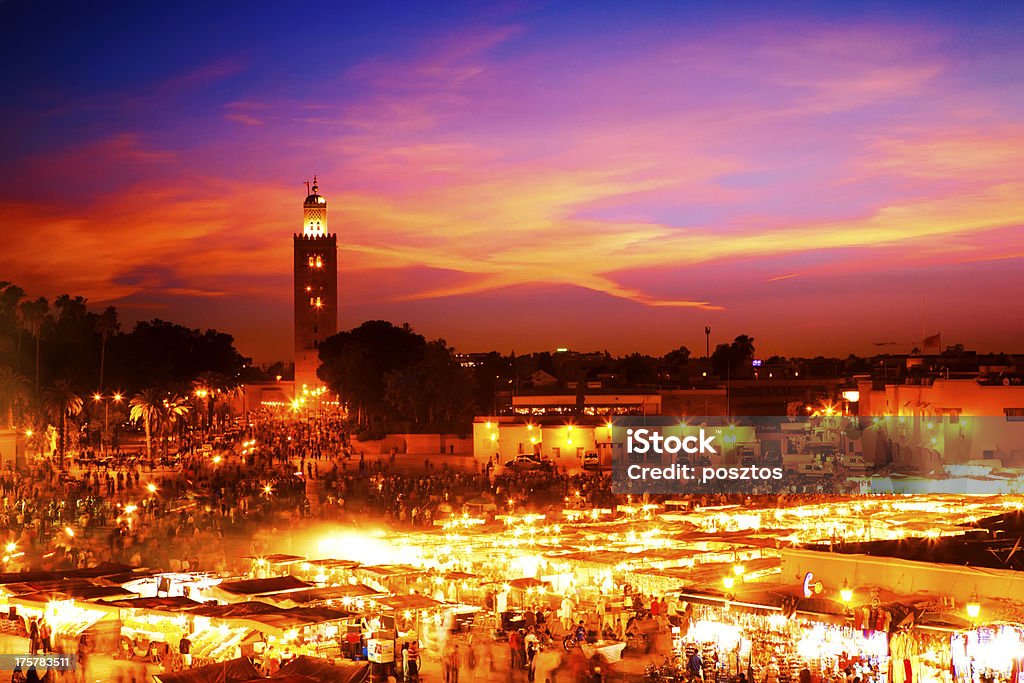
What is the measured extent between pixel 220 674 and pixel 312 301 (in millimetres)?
95345

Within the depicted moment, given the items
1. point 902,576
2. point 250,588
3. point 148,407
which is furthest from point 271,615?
point 148,407

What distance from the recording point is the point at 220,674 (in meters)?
13.4

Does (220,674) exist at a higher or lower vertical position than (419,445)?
lower

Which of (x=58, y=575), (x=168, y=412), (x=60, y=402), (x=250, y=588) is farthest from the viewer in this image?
(x=168, y=412)

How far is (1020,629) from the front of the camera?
48.9 feet

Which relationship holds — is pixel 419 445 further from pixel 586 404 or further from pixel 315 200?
pixel 315 200

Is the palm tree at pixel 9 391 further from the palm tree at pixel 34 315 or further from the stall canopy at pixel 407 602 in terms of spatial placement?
the stall canopy at pixel 407 602

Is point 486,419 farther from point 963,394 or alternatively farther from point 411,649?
point 411,649

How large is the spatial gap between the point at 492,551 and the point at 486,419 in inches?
1145

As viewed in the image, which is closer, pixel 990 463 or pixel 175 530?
pixel 175 530

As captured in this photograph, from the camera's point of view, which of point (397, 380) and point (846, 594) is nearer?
point (846, 594)

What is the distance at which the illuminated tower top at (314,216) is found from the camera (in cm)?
11388

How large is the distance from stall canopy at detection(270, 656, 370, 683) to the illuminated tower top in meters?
101

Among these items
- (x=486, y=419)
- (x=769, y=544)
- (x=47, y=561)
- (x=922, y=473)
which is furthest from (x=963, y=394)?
(x=47, y=561)
